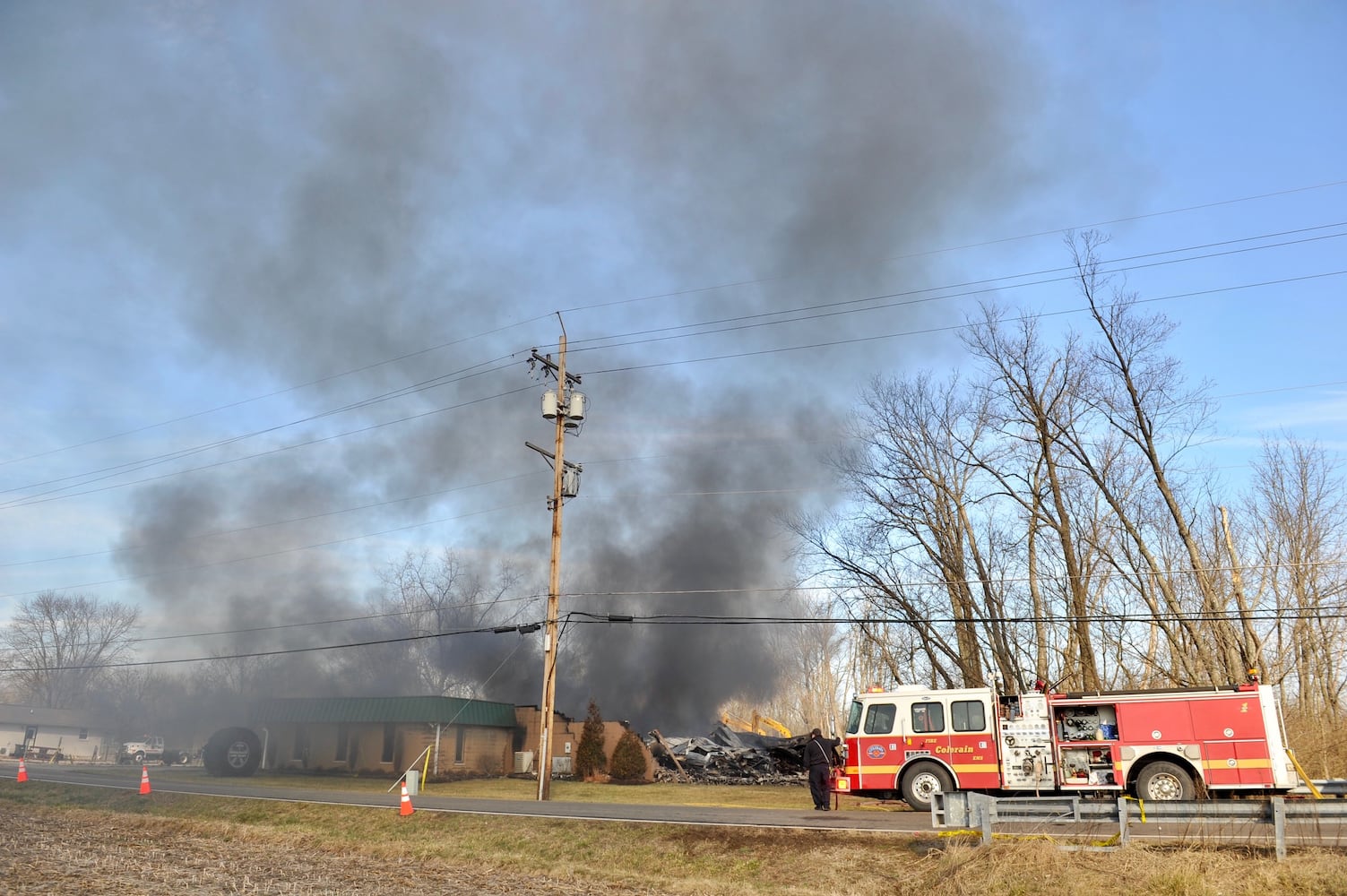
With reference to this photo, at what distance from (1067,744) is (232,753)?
1173 inches

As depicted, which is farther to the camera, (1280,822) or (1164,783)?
(1164,783)

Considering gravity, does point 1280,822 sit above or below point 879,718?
below

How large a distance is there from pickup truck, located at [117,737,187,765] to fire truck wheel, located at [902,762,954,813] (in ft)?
138

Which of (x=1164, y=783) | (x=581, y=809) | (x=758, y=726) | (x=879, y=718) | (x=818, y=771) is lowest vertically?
(x=758, y=726)

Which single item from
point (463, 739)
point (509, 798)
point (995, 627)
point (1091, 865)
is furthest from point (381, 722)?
point (1091, 865)

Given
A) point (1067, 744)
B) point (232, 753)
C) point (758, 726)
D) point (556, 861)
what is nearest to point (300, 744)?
point (232, 753)

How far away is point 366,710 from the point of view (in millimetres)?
35469

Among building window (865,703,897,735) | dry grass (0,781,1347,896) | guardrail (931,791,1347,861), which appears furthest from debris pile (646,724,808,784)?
guardrail (931,791,1347,861)

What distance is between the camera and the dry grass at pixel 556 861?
32.0 ft

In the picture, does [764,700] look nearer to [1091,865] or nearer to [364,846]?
[364,846]

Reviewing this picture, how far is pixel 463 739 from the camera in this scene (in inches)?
1447

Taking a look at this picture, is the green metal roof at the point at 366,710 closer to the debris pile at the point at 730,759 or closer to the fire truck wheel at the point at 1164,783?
the debris pile at the point at 730,759

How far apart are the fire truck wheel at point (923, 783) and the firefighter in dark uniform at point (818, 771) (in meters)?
1.53

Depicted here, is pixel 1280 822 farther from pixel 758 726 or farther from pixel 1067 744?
pixel 758 726
